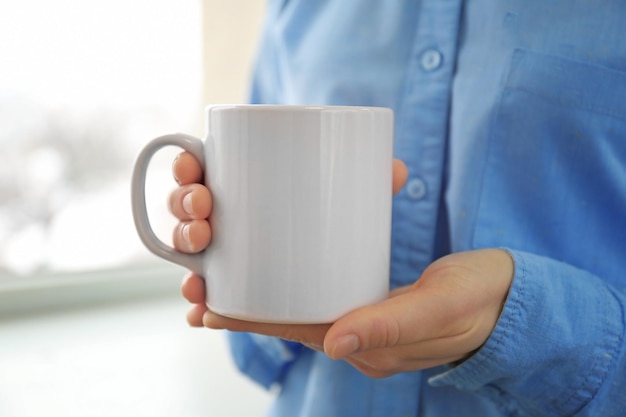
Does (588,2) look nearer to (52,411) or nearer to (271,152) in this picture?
(271,152)

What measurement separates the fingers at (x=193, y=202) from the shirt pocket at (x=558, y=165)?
0.23 m

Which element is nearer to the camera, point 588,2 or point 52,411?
point 588,2

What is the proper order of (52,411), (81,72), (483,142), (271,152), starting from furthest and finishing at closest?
(81,72) → (52,411) → (483,142) → (271,152)

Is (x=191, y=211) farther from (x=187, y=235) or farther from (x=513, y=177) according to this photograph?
(x=513, y=177)

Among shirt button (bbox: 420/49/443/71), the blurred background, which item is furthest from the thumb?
the blurred background

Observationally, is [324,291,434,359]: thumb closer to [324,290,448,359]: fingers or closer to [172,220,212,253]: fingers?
[324,290,448,359]: fingers

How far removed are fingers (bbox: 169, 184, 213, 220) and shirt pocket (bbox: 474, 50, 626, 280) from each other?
0.75 feet

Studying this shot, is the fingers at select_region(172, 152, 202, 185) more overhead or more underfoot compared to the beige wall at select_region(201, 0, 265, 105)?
more underfoot

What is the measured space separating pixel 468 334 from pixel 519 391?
9cm

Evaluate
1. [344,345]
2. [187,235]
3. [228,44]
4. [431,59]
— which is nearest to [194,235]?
[187,235]

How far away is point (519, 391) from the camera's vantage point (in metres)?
0.51

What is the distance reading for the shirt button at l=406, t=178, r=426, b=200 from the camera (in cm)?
56

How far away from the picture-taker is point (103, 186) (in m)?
1.09

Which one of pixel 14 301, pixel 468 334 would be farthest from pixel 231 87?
pixel 468 334
